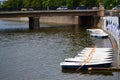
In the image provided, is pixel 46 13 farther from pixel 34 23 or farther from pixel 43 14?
→ pixel 34 23

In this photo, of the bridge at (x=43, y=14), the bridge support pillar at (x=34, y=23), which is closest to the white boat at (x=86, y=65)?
the bridge at (x=43, y=14)

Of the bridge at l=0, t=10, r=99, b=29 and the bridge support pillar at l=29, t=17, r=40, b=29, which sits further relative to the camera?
the bridge support pillar at l=29, t=17, r=40, b=29

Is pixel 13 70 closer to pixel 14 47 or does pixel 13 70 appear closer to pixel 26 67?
pixel 26 67

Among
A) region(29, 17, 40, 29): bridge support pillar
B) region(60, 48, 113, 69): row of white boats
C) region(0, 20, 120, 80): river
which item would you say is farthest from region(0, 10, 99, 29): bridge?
region(60, 48, 113, 69): row of white boats

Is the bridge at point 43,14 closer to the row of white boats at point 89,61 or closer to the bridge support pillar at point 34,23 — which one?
the bridge support pillar at point 34,23

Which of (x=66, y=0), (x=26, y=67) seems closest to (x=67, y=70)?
(x=26, y=67)

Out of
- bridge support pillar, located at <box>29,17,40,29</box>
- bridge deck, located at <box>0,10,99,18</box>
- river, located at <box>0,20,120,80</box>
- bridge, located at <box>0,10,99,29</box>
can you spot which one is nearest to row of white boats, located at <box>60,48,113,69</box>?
river, located at <box>0,20,120,80</box>

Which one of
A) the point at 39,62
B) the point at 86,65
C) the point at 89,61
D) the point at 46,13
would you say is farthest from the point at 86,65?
the point at 46,13

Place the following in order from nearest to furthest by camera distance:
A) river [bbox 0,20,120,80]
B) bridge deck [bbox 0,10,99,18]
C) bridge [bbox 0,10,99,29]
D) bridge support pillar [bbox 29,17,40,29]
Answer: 1. river [bbox 0,20,120,80]
2. bridge deck [bbox 0,10,99,18]
3. bridge [bbox 0,10,99,29]
4. bridge support pillar [bbox 29,17,40,29]

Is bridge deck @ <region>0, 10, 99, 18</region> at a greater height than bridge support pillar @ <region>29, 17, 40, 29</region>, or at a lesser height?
greater

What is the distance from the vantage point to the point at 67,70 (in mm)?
45375

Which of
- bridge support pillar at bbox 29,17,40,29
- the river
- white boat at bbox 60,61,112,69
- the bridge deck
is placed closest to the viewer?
the river

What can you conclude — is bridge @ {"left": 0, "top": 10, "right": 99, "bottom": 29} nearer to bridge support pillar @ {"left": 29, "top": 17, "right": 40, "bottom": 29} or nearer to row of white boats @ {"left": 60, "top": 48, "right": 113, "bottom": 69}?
bridge support pillar @ {"left": 29, "top": 17, "right": 40, "bottom": 29}

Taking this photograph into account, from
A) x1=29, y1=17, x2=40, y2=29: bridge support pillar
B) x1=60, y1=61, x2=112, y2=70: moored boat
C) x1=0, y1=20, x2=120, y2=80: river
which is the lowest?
x1=29, y1=17, x2=40, y2=29: bridge support pillar
